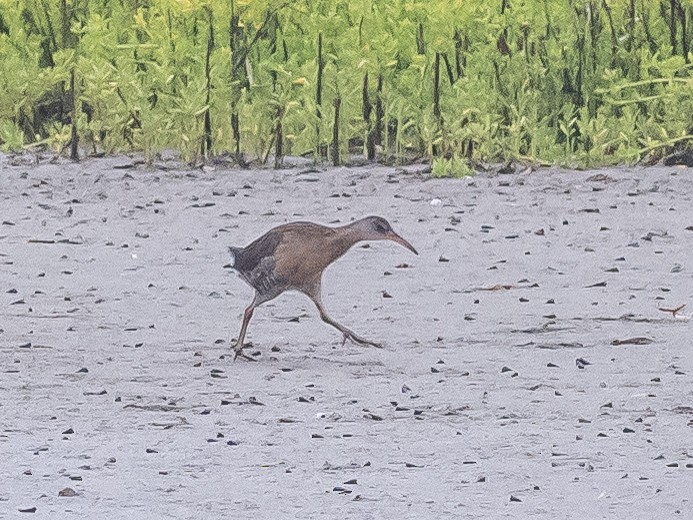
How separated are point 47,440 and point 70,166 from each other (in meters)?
5.36

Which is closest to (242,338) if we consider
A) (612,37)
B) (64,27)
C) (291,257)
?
(291,257)

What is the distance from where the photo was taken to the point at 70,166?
1057 cm

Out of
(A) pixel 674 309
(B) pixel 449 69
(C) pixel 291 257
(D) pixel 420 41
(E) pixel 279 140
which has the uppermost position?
(D) pixel 420 41

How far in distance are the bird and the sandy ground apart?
0.73 feet

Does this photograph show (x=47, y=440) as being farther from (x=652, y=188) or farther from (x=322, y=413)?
(x=652, y=188)

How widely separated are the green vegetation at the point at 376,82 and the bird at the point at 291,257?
3.65m

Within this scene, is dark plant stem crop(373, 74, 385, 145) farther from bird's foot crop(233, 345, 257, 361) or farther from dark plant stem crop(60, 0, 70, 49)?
bird's foot crop(233, 345, 257, 361)

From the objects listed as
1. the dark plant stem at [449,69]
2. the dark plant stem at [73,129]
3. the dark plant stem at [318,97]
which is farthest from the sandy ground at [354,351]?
the dark plant stem at [449,69]

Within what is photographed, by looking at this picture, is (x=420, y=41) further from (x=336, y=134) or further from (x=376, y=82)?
(x=336, y=134)

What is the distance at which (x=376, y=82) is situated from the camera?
10727mm

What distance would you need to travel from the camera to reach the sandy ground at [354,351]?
485cm

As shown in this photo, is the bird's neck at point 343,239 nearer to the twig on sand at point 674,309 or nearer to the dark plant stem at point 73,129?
the twig on sand at point 674,309

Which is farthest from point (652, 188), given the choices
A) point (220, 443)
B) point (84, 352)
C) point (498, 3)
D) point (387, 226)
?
point (220, 443)

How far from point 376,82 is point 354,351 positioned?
4.28 m
